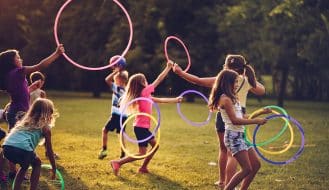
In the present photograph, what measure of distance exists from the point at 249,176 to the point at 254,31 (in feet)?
83.1

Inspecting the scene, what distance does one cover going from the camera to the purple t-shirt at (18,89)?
862 centimetres

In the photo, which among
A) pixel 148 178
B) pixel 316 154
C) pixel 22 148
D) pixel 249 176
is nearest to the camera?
pixel 22 148

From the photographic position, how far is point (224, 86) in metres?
7.61

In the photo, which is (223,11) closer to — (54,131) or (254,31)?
(254,31)

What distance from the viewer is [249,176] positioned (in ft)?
25.8

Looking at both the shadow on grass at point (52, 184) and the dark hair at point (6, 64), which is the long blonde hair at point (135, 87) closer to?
the shadow on grass at point (52, 184)

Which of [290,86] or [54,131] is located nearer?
→ [54,131]

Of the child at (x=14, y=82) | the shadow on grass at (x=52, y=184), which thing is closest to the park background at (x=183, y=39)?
the shadow on grass at (x=52, y=184)

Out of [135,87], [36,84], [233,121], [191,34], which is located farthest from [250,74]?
[191,34]

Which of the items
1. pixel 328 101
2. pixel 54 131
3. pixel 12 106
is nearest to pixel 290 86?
pixel 328 101

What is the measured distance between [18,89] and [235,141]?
143 inches

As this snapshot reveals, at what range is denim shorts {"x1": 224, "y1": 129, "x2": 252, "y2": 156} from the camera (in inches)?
300

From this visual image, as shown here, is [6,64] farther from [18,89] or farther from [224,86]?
[224,86]

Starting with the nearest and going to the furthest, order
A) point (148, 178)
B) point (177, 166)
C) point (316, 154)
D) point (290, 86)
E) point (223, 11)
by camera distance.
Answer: point (148, 178) → point (177, 166) → point (316, 154) → point (223, 11) → point (290, 86)
